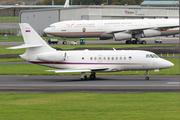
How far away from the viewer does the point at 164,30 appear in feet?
253

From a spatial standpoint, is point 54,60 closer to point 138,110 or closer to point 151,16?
point 138,110

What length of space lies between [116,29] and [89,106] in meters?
59.5

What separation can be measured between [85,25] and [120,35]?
8.47m

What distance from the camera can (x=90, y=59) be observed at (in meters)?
34.7

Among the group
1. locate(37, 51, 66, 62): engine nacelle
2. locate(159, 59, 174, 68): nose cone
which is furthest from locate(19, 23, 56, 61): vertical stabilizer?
locate(159, 59, 174, 68): nose cone

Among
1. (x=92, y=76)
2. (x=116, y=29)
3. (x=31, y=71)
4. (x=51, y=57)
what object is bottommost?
(x=31, y=71)

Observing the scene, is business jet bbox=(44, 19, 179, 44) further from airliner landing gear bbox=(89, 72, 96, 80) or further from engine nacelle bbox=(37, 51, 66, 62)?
engine nacelle bbox=(37, 51, 66, 62)

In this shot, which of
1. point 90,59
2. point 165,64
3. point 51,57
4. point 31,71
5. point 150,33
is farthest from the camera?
point 150,33

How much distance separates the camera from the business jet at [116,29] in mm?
76438

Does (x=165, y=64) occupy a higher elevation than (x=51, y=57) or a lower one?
lower

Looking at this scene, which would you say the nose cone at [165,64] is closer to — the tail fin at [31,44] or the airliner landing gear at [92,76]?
the airliner landing gear at [92,76]

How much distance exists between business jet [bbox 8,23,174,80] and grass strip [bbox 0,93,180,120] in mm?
9180

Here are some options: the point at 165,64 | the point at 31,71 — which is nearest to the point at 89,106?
the point at 165,64

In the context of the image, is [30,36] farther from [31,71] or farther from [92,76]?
[31,71]
